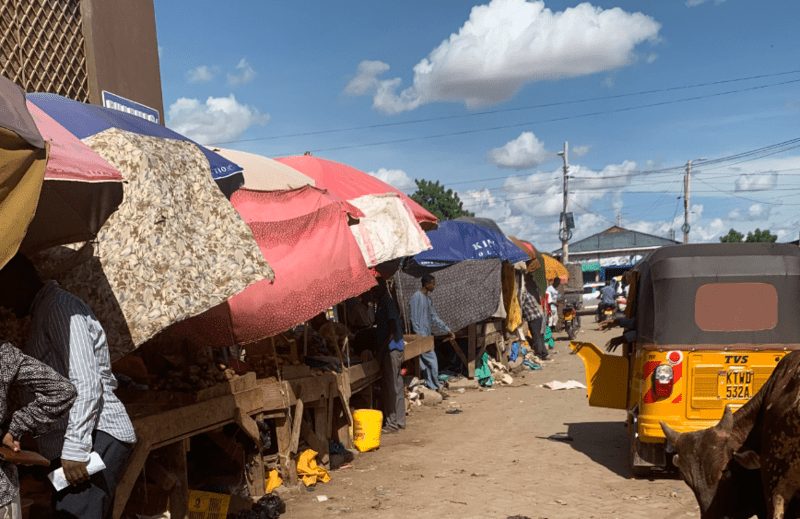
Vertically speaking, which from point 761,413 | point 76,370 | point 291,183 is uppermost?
point 291,183

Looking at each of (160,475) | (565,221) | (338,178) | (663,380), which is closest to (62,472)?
(160,475)

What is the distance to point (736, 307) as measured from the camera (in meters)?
7.41

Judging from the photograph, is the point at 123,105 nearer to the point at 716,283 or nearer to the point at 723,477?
the point at 716,283

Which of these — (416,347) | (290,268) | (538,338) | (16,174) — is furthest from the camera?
(538,338)

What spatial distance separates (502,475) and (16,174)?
664 cm

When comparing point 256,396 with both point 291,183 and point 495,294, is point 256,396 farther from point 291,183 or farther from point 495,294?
point 495,294

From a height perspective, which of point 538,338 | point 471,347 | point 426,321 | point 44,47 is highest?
point 44,47

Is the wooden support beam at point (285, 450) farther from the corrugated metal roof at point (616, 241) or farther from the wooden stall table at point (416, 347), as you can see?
the corrugated metal roof at point (616, 241)

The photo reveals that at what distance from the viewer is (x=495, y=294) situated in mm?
16000

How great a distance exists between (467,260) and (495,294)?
1.04 metres

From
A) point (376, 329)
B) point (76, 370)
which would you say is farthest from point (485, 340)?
point (76, 370)

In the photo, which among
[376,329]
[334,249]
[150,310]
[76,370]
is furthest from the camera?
[376,329]

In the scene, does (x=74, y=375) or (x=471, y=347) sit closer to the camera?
(x=74, y=375)

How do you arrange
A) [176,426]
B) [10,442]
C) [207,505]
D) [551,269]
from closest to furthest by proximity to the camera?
[10,442], [176,426], [207,505], [551,269]
